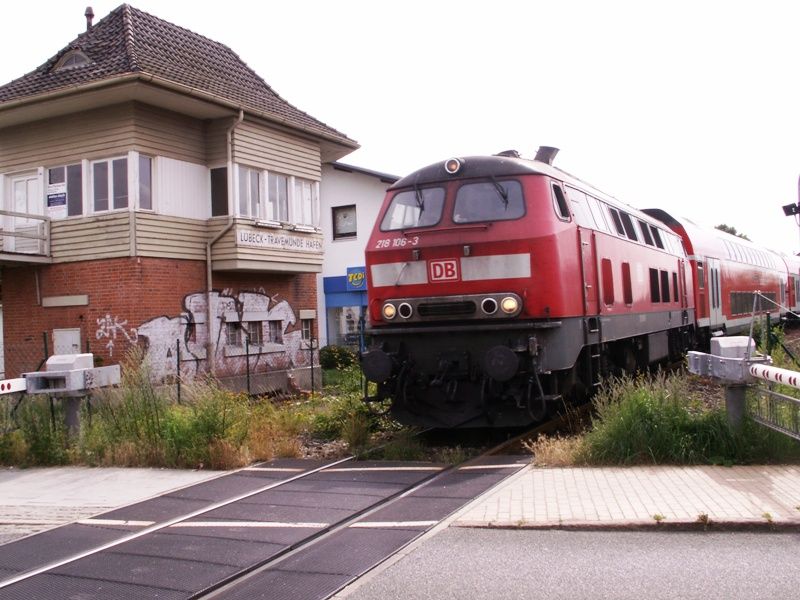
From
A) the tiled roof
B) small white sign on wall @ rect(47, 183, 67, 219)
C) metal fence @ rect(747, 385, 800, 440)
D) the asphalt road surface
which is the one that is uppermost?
the tiled roof

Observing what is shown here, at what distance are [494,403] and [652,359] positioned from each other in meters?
5.35

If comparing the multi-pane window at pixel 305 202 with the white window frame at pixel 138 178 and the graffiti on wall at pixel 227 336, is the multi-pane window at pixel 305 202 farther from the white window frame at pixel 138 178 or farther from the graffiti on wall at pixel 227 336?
the white window frame at pixel 138 178

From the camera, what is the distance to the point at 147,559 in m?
5.54

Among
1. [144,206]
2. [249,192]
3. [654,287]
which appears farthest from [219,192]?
[654,287]

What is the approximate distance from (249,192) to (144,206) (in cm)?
237

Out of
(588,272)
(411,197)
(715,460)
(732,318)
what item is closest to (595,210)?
(588,272)

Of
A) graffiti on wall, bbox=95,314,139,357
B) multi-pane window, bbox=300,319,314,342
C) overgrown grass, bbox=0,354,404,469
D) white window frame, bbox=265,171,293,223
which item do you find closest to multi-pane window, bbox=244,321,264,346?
multi-pane window, bbox=300,319,314,342

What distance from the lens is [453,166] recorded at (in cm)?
992

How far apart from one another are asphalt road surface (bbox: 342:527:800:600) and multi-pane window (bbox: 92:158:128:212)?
11904mm

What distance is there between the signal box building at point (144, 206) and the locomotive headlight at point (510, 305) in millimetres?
6853

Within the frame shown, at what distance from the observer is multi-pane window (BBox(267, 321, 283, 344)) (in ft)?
61.4

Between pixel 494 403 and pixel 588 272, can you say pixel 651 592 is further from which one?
pixel 588 272

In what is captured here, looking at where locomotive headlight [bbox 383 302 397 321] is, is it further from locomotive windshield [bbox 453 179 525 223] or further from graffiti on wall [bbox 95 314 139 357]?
graffiti on wall [bbox 95 314 139 357]

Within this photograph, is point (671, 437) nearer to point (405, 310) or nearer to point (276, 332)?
point (405, 310)
